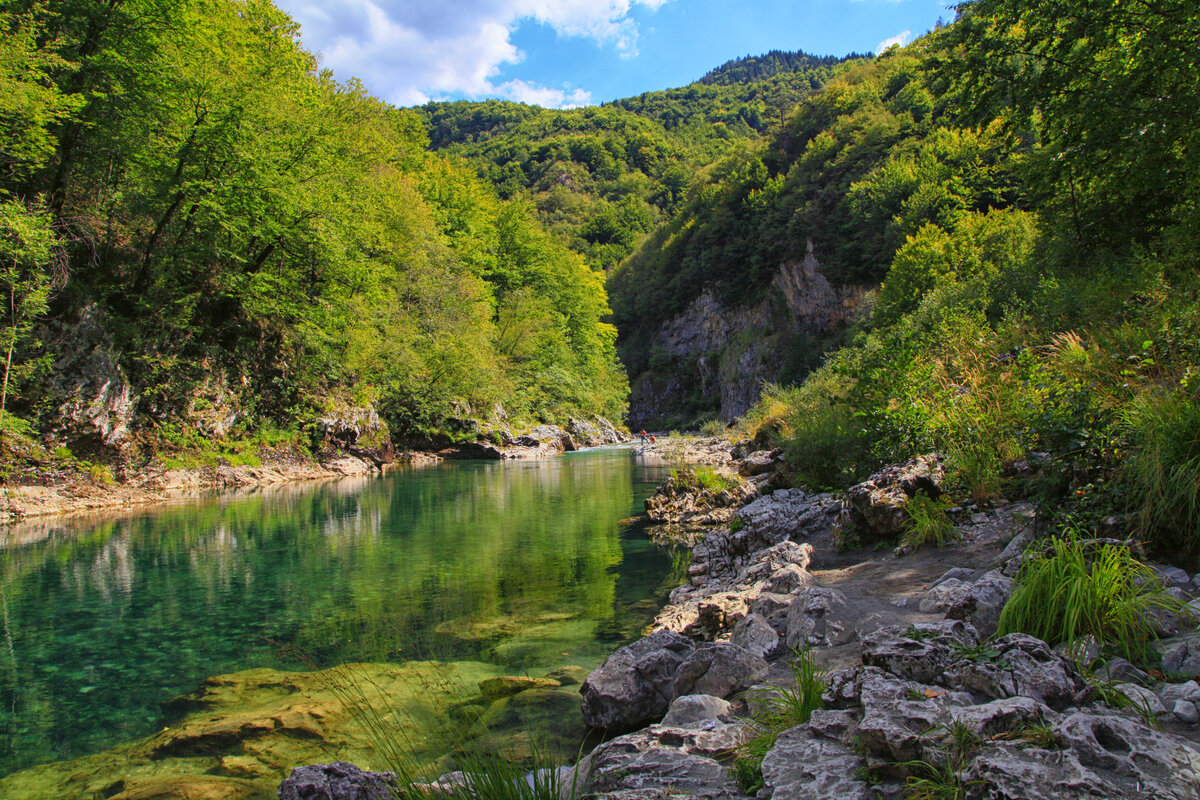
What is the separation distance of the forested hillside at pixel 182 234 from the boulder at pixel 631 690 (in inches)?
614

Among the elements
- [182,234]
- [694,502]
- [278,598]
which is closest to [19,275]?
[182,234]

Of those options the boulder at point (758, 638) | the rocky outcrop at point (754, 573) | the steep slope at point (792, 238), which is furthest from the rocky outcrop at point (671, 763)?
the steep slope at point (792, 238)

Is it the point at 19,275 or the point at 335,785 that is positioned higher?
the point at 19,275

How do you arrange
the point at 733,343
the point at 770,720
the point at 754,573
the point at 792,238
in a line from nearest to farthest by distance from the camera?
the point at 770,720 < the point at 754,573 < the point at 792,238 < the point at 733,343

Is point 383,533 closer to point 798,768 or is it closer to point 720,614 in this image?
point 720,614

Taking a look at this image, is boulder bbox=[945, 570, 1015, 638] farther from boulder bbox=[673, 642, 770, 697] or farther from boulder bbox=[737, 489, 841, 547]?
boulder bbox=[737, 489, 841, 547]

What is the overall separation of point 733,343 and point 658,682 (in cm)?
6727

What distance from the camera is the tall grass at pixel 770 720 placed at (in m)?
2.68

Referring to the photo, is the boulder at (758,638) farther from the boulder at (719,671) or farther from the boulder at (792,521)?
the boulder at (792,521)

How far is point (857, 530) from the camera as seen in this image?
793cm

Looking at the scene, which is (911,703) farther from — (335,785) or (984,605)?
(335,785)

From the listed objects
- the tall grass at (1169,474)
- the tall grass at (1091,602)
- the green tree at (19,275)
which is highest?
the green tree at (19,275)

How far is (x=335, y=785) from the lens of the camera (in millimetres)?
2895

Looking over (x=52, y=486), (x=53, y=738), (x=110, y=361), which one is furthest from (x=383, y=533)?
(x=110, y=361)
